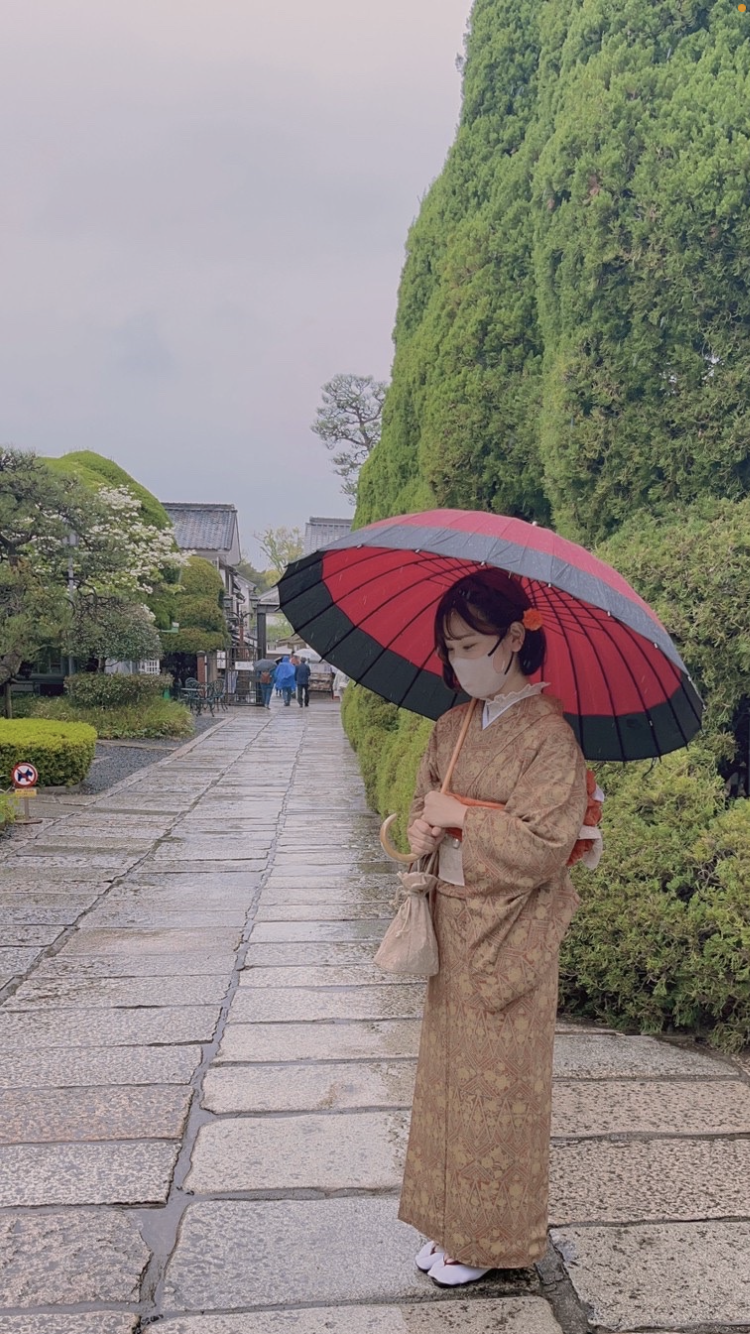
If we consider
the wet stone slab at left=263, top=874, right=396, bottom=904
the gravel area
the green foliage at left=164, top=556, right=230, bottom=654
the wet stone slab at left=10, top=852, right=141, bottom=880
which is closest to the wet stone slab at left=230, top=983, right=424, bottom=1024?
the wet stone slab at left=263, top=874, right=396, bottom=904

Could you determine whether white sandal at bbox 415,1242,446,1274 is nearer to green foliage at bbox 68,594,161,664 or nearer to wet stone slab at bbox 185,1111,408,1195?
wet stone slab at bbox 185,1111,408,1195

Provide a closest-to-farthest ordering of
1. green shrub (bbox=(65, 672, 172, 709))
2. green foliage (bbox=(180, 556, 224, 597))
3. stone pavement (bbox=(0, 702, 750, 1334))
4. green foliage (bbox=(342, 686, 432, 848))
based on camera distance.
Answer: stone pavement (bbox=(0, 702, 750, 1334)) < green foliage (bbox=(342, 686, 432, 848)) < green shrub (bbox=(65, 672, 172, 709)) < green foliage (bbox=(180, 556, 224, 597))

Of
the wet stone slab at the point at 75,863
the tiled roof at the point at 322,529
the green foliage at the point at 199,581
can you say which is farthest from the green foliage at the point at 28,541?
the tiled roof at the point at 322,529

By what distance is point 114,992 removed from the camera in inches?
163

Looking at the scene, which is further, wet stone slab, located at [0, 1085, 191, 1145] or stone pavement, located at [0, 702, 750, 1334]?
wet stone slab, located at [0, 1085, 191, 1145]

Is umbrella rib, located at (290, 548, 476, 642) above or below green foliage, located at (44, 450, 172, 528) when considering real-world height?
below

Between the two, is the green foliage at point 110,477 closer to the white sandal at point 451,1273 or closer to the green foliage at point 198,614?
the green foliage at point 198,614

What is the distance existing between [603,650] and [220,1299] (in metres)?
1.79

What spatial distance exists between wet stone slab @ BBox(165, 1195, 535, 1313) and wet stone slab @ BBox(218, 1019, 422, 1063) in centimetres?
94

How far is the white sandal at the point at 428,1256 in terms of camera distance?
7.32 ft

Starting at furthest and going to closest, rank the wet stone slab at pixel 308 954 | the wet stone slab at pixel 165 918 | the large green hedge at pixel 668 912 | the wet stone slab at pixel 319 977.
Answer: the wet stone slab at pixel 165 918, the wet stone slab at pixel 308 954, the wet stone slab at pixel 319 977, the large green hedge at pixel 668 912

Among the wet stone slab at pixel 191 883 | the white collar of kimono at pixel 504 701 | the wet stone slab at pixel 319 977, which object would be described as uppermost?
the white collar of kimono at pixel 504 701

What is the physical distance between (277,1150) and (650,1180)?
42.0 inches

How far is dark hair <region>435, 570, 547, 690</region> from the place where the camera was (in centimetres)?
223
